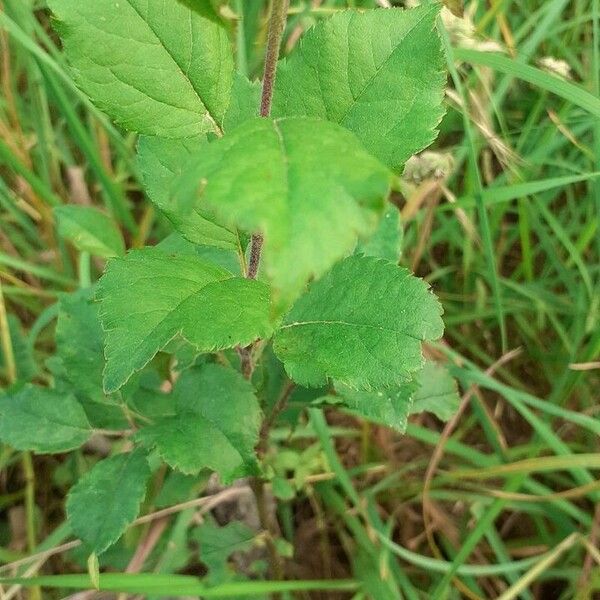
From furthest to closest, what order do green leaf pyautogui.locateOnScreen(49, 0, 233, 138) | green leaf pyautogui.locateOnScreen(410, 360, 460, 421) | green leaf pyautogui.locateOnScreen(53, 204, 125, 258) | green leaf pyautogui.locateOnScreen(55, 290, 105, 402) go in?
green leaf pyautogui.locateOnScreen(53, 204, 125, 258)
green leaf pyautogui.locateOnScreen(410, 360, 460, 421)
green leaf pyautogui.locateOnScreen(55, 290, 105, 402)
green leaf pyautogui.locateOnScreen(49, 0, 233, 138)

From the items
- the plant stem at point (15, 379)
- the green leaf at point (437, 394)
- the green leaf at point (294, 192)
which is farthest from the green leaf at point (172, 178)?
the plant stem at point (15, 379)

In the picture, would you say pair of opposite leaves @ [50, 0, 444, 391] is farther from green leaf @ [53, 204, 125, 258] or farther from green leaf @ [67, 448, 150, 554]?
green leaf @ [53, 204, 125, 258]

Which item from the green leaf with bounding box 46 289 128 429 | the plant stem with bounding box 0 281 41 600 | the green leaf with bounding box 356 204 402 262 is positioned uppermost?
the green leaf with bounding box 356 204 402 262

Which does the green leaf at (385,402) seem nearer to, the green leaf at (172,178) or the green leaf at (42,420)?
Answer: the green leaf at (172,178)

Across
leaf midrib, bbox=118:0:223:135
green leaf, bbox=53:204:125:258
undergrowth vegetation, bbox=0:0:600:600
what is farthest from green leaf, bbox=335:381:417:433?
green leaf, bbox=53:204:125:258

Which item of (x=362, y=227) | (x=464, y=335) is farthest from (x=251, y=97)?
(x=464, y=335)

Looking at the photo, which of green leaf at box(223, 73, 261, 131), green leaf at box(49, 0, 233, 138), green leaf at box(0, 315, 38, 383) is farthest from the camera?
green leaf at box(0, 315, 38, 383)
